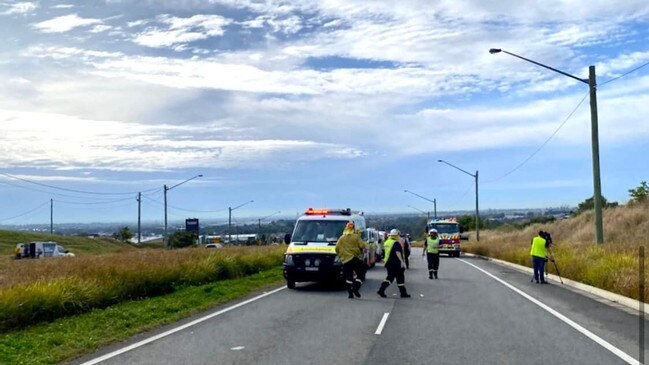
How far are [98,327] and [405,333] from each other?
5475 millimetres

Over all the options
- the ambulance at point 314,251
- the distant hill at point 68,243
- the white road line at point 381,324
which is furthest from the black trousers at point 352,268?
the distant hill at point 68,243

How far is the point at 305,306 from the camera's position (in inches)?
608

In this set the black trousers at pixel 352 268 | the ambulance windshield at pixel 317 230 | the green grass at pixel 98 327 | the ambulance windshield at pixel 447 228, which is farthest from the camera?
the ambulance windshield at pixel 447 228

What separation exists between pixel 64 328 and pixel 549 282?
15416 millimetres

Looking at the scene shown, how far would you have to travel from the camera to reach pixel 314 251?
767 inches

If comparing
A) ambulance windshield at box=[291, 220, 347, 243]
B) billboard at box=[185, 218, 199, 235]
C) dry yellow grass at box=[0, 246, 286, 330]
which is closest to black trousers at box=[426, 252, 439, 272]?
ambulance windshield at box=[291, 220, 347, 243]

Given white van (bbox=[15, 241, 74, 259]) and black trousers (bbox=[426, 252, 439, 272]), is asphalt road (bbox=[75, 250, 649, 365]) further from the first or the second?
white van (bbox=[15, 241, 74, 259])

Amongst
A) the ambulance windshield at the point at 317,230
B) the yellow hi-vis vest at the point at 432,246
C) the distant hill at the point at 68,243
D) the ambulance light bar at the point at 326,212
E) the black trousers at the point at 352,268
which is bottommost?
the distant hill at the point at 68,243

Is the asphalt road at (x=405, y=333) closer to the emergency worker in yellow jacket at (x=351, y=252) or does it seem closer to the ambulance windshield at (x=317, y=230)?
the emergency worker in yellow jacket at (x=351, y=252)

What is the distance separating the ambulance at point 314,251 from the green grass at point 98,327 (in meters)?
1.64

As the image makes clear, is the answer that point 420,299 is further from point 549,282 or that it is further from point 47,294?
point 47,294

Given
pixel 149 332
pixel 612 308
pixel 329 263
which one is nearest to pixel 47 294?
pixel 149 332

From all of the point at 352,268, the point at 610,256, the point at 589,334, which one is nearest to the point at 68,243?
the point at 352,268

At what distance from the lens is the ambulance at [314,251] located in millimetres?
19250
